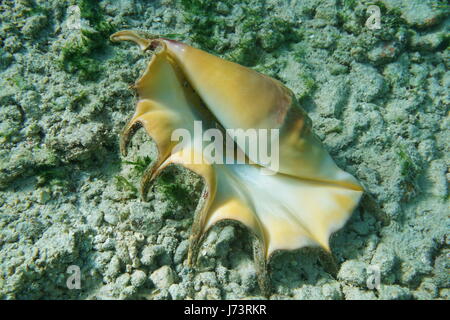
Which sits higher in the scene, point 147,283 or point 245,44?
point 245,44

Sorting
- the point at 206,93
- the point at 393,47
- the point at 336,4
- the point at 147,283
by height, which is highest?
the point at 336,4

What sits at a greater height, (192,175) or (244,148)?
(244,148)

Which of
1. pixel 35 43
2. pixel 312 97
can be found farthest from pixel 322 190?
pixel 35 43

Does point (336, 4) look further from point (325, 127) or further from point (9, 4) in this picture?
point (9, 4)
